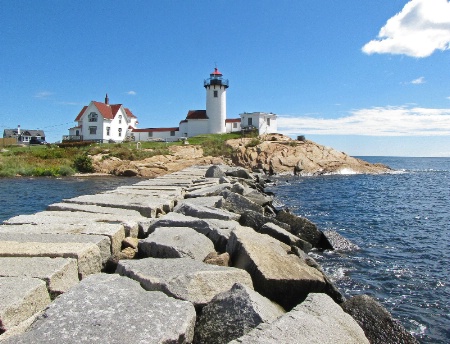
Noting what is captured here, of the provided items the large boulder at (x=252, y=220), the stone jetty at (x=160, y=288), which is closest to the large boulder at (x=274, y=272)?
the stone jetty at (x=160, y=288)

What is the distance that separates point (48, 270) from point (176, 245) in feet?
6.35

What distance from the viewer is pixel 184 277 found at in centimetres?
459

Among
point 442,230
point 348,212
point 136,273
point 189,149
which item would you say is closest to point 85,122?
point 189,149

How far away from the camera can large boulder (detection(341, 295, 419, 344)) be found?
5.22 m

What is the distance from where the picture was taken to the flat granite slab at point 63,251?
510 cm

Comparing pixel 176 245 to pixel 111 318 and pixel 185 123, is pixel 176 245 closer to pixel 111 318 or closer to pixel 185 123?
pixel 111 318

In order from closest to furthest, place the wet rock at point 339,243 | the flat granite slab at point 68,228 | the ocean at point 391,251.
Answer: the flat granite slab at point 68,228 < the ocean at point 391,251 < the wet rock at point 339,243

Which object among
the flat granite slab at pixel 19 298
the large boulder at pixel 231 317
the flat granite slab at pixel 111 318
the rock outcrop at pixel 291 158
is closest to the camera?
the flat granite slab at pixel 111 318

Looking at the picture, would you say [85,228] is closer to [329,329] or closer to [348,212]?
[329,329]

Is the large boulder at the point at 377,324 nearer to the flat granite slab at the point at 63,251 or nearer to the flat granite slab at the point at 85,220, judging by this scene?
the flat granite slab at the point at 63,251

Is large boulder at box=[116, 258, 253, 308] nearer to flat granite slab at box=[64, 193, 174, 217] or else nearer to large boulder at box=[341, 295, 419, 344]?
large boulder at box=[341, 295, 419, 344]

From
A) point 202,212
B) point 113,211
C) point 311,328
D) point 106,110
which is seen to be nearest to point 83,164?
point 106,110

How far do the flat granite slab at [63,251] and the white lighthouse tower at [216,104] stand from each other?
5789 centimetres

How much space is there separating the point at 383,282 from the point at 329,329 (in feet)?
18.7
